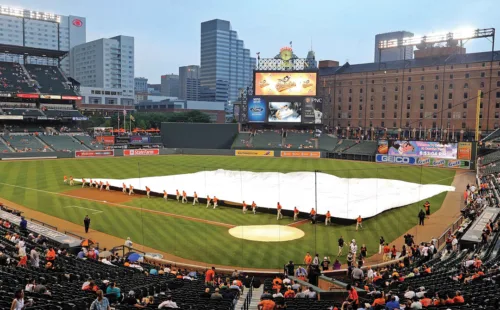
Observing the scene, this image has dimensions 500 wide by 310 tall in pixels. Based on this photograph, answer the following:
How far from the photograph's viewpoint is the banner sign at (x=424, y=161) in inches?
2211

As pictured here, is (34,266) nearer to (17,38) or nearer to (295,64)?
(295,64)

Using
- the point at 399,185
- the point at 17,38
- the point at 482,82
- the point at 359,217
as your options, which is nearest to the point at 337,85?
the point at 482,82

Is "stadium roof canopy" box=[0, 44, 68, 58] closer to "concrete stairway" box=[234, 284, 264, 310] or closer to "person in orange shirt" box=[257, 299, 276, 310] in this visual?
"concrete stairway" box=[234, 284, 264, 310]

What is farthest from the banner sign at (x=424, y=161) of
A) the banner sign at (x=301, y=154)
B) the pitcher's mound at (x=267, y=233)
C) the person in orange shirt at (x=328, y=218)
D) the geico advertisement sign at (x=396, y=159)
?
the pitcher's mound at (x=267, y=233)

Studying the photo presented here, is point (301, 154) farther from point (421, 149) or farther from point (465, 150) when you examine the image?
point (465, 150)

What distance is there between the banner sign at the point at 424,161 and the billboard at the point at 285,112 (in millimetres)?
15820

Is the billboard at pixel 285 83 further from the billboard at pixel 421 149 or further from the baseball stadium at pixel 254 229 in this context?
the billboard at pixel 421 149

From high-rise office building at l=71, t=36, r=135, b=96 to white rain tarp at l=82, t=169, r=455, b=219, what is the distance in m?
155

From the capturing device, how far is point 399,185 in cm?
3528

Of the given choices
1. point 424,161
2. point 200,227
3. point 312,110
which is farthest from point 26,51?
point 424,161

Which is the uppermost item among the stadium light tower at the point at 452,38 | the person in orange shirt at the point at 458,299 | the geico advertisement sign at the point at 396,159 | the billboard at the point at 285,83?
the stadium light tower at the point at 452,38

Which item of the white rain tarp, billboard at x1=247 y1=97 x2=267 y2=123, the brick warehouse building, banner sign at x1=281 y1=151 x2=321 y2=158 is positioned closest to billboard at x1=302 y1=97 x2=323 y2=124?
banner sign at x1=281 y1=151 x2=321 y2=158

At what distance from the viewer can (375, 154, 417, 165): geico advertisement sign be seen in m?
60.6

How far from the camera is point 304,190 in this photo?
108 feet
